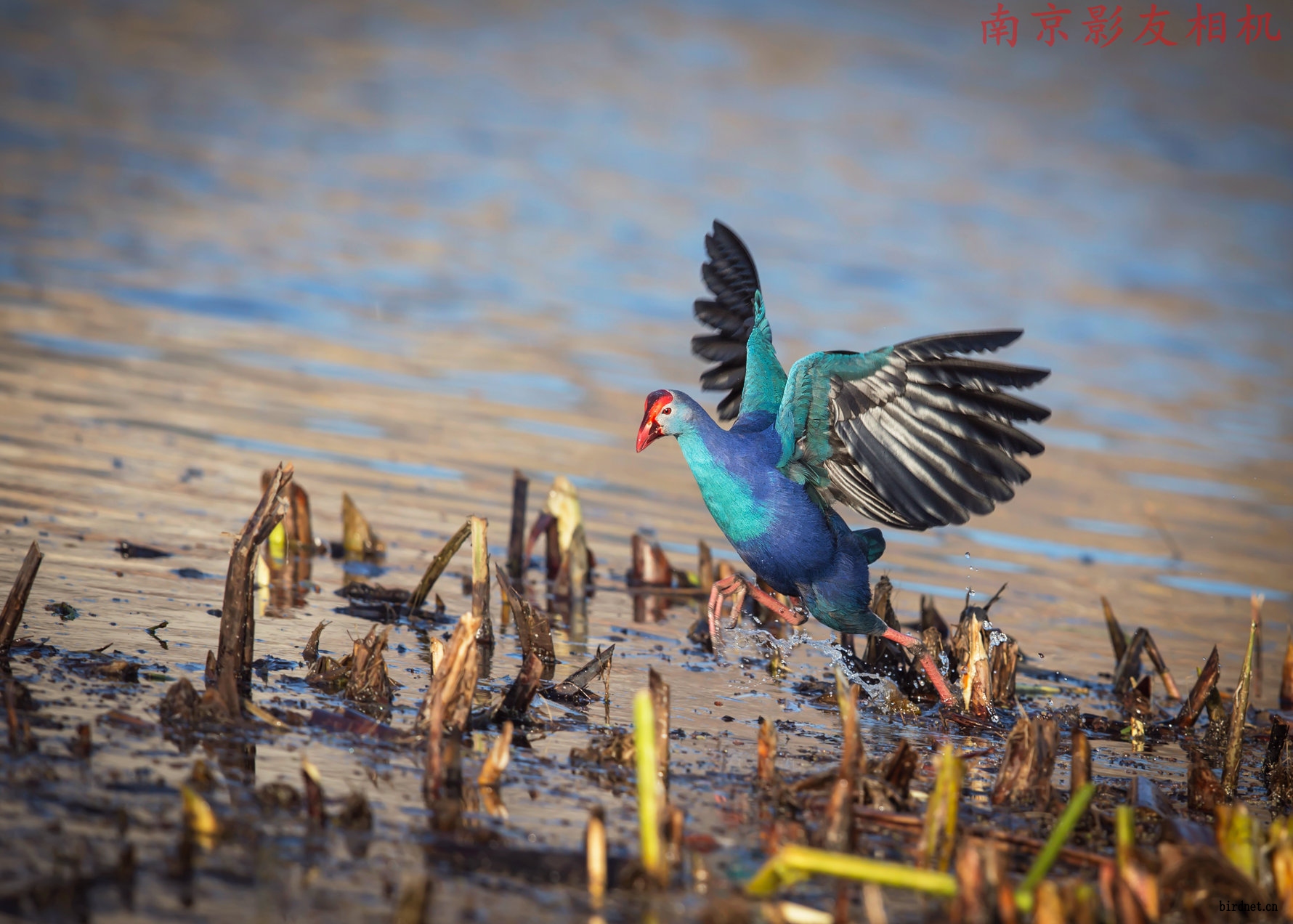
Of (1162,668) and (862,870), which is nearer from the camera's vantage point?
(862,870)

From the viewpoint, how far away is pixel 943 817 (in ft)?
11.5

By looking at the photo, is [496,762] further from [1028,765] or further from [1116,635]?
[1116,635]

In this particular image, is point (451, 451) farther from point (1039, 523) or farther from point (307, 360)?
point (1039, 523)

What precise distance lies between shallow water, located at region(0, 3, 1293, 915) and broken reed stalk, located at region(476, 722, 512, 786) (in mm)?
99

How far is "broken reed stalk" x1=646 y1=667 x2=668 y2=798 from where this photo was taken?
387 centimetres

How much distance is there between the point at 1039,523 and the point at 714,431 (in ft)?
15.0

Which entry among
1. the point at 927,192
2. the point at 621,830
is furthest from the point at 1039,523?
the point at 927,192

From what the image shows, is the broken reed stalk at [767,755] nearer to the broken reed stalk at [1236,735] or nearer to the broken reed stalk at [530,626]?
the broken reed stalk at [530,626]

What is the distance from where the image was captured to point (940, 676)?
5340 millimetres

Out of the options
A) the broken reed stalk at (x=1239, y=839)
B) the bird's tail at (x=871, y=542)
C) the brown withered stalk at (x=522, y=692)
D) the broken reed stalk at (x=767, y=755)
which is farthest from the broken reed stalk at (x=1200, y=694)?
the brown withered stalk at (x=522, y=692)

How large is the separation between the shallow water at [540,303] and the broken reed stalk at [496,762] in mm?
99

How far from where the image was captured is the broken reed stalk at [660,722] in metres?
3.87

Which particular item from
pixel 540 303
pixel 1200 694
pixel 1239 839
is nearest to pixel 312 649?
pixel 1239 839

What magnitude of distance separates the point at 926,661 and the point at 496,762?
2.29m
